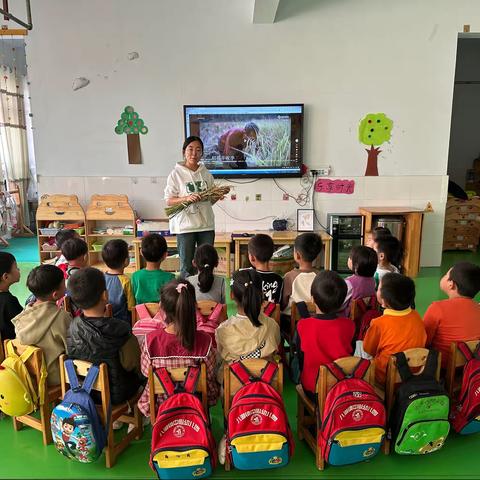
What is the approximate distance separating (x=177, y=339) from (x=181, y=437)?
38 centimetres

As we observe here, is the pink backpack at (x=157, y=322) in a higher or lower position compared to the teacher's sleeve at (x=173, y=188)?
lower

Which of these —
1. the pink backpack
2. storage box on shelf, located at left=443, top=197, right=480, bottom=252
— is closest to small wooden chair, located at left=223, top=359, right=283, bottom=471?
the pink backpack

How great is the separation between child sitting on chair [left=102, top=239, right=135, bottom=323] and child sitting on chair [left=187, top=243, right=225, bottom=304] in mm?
396

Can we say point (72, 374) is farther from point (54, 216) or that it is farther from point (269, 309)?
point (54, 216)

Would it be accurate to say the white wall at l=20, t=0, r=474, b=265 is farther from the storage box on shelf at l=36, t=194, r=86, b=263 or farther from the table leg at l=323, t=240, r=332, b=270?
the table leg at l=323, t=240, r=332, b=270

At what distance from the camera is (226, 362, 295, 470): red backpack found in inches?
66.0

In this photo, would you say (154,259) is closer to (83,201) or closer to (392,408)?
(392,408)

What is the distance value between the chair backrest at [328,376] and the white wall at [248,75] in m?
3.52

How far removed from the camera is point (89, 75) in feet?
16.2

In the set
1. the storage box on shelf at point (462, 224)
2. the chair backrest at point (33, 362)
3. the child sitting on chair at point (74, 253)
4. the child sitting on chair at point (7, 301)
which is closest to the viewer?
the chair backrest at point (33, 362)

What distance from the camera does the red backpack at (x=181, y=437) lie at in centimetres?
167

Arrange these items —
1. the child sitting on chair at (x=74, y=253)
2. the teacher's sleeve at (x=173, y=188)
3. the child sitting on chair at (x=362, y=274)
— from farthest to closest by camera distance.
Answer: the teacher's sleeve at (x=173, y=188) → the child sitting on chair at (x=74, y=253) → the child sitting on chair at (x=362, y=274)

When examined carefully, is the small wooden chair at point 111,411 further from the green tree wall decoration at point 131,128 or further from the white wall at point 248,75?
the green tree wall decoration at point 131,128

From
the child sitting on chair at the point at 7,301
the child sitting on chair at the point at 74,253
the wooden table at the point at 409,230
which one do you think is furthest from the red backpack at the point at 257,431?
the wooden table at the point at 409,230
